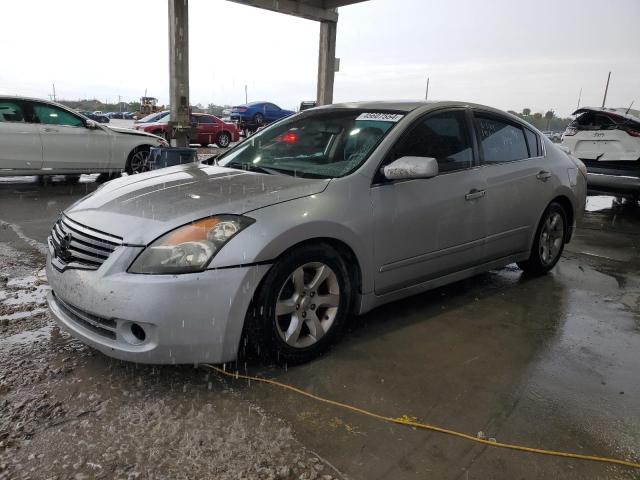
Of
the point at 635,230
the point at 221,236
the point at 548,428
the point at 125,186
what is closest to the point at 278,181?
the point at 221,236

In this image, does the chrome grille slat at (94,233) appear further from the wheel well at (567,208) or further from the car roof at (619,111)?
the car roof at (619,111)

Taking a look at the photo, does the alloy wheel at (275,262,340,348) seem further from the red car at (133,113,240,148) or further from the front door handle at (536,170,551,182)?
the red car at (133,113,240,148)

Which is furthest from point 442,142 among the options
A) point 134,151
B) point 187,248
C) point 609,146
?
point 134,151

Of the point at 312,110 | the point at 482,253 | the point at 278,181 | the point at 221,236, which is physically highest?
the point at 312,110

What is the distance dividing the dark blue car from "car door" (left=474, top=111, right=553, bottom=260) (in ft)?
68.7

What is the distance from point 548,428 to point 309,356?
124cm

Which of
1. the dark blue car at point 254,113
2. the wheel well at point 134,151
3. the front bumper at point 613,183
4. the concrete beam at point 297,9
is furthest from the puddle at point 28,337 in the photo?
the dark blue car at point 254,113

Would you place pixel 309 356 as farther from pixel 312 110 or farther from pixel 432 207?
pixel 312 110

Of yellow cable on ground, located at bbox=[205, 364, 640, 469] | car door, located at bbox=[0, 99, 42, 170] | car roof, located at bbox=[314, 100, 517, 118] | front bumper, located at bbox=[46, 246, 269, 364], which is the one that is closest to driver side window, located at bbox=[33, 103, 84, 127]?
car door, located at bbox=[0, 99, 42, 170]

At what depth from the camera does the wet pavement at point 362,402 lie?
2.08 meters

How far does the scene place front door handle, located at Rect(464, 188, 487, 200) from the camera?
11.9 feet

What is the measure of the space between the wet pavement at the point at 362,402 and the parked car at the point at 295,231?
9.6 inches

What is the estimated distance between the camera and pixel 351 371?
2.84 m

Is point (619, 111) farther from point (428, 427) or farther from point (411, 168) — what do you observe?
point (428, 427)
